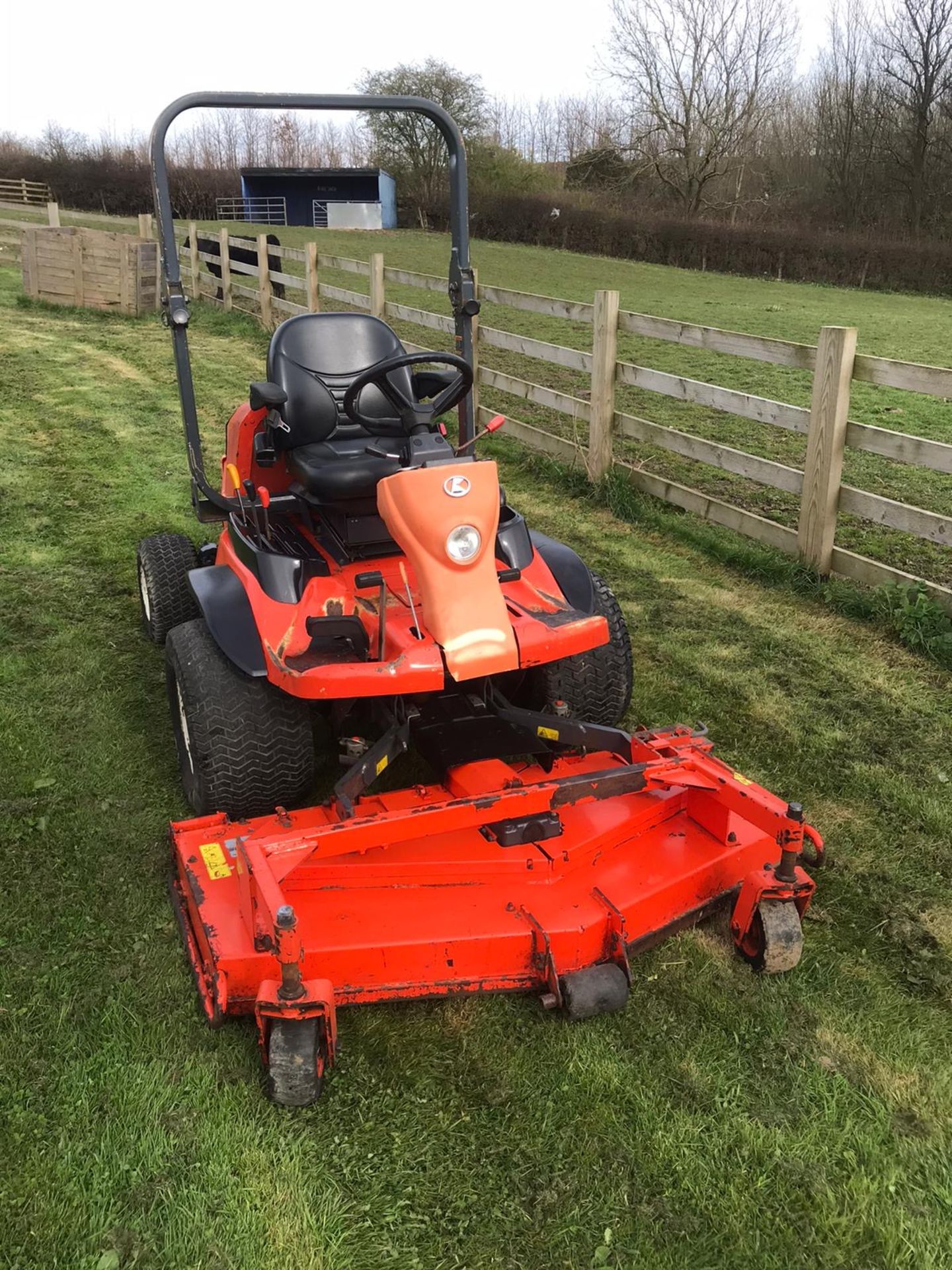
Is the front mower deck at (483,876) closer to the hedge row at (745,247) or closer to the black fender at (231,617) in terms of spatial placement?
the black fender at (231,617)

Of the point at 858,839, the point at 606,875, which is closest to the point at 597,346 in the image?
the point at 858,839

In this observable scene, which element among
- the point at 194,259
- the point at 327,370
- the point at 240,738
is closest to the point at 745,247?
the point at 194,259

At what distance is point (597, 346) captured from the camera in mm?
6746

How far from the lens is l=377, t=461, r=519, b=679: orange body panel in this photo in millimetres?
2723

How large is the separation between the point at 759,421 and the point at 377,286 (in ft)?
15.3

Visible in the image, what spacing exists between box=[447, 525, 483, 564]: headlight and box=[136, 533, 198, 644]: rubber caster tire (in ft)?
5.96

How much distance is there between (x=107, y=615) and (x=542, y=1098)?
11.1ft

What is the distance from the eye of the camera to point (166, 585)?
438cm

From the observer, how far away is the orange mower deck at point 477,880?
2.44 metres

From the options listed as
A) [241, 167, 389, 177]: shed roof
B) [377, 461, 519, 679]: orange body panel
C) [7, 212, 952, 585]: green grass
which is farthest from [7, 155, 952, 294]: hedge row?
[377, 461, 519, 679]: orange body panel

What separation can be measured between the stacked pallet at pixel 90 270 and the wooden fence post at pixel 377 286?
16.7 feet

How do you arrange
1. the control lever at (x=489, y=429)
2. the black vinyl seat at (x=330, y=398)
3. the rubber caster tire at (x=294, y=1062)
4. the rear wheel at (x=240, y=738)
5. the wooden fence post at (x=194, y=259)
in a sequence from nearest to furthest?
1. the rubber caster tire at (x=294, y=1062)
2. the rear wheel at (x=240, y=738)
3. the control lever at (x=489, y=429)
4. the black vinyl seat at (x=330, y=398)
5. the wooden fence post at (x=194, y=259)

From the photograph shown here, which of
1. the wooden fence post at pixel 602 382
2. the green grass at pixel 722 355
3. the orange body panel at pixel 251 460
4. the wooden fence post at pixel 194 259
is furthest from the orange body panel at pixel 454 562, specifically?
the wooden fence post at pixel 194 259

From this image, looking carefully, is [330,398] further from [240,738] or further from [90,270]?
[90,270]
